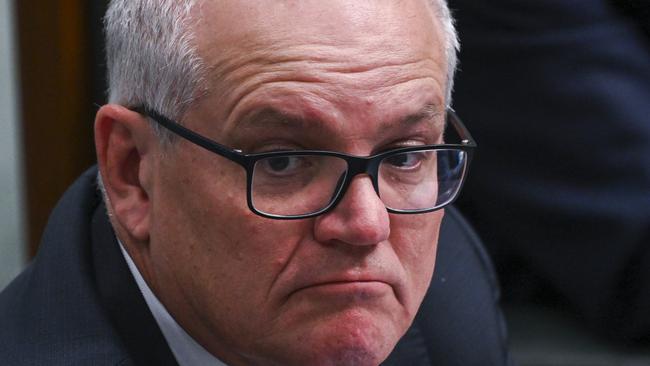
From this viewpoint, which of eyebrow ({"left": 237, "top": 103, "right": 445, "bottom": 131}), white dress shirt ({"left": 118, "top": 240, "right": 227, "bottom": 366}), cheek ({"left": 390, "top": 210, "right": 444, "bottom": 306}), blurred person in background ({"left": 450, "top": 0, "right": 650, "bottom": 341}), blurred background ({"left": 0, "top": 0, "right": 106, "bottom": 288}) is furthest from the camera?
blurred background ({"left": 0, "top": 0, "right": 106, "bottom": 288})

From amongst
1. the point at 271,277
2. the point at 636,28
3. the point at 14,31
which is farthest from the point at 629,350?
the point at 14,31

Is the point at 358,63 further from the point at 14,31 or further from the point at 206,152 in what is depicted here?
the point at 14,31

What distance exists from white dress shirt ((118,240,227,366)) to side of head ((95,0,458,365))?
4.2 inches

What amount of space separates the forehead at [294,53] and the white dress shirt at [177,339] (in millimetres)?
356

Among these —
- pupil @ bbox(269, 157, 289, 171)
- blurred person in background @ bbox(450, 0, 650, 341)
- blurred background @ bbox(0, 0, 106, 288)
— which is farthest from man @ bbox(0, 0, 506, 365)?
blurred background @ bbox(0, 0, 106, 288)

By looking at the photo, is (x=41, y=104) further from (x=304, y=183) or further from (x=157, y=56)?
(x=304, y=183)

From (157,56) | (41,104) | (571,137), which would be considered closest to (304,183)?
(157,56)

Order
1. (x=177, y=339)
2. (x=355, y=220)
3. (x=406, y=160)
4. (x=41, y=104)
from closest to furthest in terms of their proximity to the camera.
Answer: (x=355, y=220) < (x=406, y=160) < (x=177, y=339) < (x=41, y=104)

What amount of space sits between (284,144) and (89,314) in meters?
0.41

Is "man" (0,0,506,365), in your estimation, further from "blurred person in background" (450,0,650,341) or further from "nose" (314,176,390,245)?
"blurred person in background" (450,0,650,341)

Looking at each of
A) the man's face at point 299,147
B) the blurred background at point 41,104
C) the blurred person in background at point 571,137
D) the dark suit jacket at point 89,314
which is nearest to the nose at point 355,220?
the man's face at point 299,147

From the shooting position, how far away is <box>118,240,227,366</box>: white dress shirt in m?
1.79

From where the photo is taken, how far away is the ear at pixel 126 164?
1.70 meters

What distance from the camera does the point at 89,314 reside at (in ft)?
5.65
